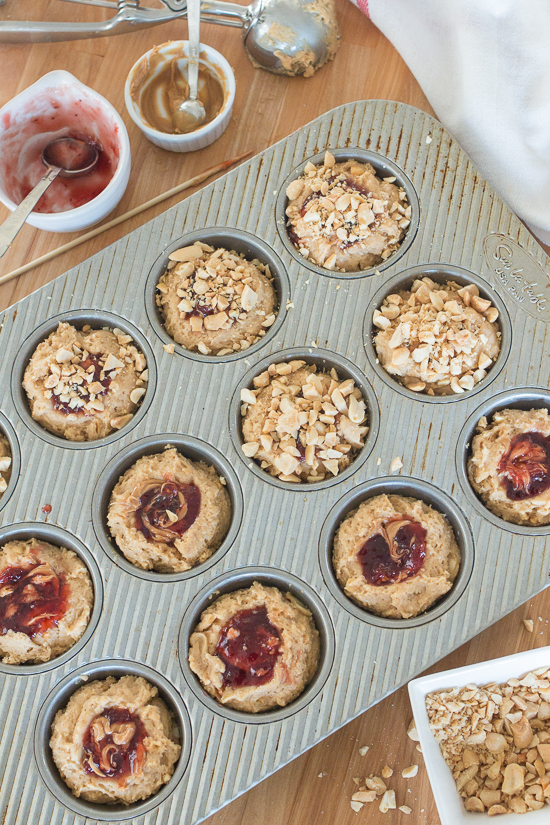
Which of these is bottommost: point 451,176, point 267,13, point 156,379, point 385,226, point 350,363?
point 156,379

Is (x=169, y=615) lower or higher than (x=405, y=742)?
higher

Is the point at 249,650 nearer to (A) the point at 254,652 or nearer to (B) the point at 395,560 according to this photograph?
(A) the point at 254,652

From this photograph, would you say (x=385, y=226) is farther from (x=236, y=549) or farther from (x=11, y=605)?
(x=11, y=605)

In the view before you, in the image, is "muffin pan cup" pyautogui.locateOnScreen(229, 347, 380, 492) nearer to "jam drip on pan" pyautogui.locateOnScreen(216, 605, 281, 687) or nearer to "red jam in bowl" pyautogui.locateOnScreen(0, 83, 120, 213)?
"jam drip on pan" pyautogui.locateOnScreen(216, 605, 281, 687)

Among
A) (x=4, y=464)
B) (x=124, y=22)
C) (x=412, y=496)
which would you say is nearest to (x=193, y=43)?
(x=124, y=22)

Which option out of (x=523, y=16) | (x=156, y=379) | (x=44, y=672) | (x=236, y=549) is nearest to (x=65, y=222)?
(x=156, y=379)

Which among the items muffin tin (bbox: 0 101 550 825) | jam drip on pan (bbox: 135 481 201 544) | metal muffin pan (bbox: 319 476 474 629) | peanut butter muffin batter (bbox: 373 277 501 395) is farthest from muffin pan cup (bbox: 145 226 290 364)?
metal muffin pan (bbox: 319 476 474 629)

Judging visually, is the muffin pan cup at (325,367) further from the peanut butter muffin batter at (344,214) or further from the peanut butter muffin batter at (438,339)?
the peanut butter muffin batter at (344,214)
